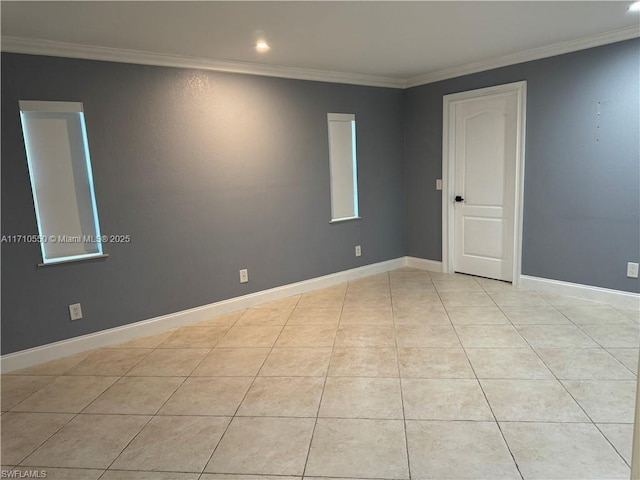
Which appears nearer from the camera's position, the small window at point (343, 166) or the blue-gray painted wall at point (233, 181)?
the blue-gray painted wall at point (233, 181)

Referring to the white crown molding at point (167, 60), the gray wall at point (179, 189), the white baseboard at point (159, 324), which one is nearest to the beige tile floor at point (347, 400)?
the white baseboard at point (159, 324)

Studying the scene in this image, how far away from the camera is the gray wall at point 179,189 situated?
299 cm

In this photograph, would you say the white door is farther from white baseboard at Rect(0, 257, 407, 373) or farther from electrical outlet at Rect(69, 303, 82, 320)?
electrical outlet at Rect(69, 303, 82, 320)

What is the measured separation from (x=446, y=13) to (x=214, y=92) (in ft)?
6.76

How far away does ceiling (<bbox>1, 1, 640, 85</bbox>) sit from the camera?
2.50 m

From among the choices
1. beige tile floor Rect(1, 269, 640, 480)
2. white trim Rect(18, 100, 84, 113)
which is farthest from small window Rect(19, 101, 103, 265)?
beige tile floor Rect(1, 269, 640, 480)

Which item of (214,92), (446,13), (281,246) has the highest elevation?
(446,13)

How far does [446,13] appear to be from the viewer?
2727 millimetres

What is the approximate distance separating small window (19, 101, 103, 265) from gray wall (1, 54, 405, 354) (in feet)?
0.20

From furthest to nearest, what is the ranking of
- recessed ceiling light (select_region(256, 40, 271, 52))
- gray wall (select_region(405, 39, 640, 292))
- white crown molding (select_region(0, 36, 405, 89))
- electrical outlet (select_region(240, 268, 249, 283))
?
electrical outlet (select_region(240, 268, 249, 283)), gray wall (select_region(405, 39, 640, 292)), recessed ceiling light (select_region(256, 40, 271, 52)), white crown molding (select_region(0, 36, 405, 89))

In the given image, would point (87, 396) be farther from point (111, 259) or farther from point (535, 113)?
point (535, 113)

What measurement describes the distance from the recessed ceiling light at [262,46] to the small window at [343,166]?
4.36 feet

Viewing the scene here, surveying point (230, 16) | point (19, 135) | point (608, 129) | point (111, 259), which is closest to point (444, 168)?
point (608, 129)

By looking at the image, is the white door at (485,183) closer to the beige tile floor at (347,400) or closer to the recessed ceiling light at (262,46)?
the beige tile floor at (347,400)
